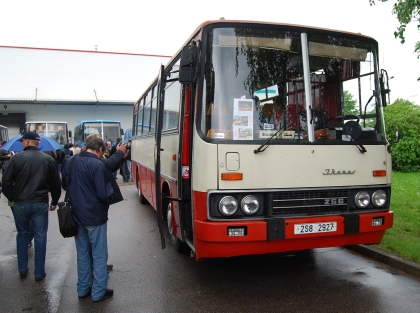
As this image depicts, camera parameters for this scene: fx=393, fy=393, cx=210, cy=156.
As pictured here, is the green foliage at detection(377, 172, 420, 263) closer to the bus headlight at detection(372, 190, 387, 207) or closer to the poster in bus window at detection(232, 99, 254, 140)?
the bus headlight at detection(372, 190, 387, 207)

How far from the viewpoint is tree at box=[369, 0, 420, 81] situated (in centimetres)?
622

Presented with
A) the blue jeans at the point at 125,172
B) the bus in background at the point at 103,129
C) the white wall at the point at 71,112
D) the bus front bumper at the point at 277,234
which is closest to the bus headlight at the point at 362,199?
the bus front bumper at the point at 277,234

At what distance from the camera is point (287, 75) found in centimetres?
464

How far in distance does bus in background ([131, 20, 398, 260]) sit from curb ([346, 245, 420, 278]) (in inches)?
31.9

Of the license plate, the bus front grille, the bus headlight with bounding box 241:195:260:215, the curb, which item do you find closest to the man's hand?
the bus headlight with bounding box 241:195:260:215

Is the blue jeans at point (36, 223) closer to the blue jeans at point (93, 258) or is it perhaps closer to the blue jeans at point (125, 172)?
the blue jeans at point (93, 258)

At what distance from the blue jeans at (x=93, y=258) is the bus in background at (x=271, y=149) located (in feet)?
2.33

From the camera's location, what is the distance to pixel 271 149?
4.40 meters

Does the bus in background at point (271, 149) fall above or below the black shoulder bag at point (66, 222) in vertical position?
above

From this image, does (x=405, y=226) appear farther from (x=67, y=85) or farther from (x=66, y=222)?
(x=67, y=85)

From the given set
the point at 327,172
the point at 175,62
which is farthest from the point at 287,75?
the point at 175,62

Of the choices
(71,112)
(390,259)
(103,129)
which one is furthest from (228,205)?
(71,112)

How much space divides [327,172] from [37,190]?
3.67m

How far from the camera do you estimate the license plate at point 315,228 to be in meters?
4.35
